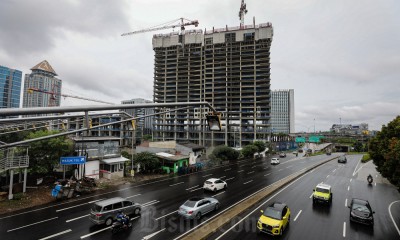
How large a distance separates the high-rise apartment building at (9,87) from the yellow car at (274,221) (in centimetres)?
17387

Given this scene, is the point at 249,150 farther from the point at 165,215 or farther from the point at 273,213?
the point at 273,213

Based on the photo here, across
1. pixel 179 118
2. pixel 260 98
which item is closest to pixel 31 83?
pixel 179 118

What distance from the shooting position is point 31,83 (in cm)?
12006

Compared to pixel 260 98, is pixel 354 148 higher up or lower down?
lower down

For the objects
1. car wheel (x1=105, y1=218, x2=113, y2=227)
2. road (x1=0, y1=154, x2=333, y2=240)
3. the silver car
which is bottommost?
road (x1=0, y1=154, x2=333, y2=240)

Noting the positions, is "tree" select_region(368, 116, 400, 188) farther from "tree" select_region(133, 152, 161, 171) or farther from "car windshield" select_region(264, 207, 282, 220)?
"tree" select_region(133, 152, 161, 171)

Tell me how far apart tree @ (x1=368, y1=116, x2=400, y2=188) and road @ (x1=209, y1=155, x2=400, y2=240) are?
11.8ft

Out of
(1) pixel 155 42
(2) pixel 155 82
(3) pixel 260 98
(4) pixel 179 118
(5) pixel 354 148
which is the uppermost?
(1) pixel 155 42

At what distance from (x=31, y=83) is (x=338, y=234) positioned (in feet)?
500

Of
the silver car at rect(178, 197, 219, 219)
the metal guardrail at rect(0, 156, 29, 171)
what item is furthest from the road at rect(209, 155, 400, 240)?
the metal guardrail at rect(0, 156, 29, 171)

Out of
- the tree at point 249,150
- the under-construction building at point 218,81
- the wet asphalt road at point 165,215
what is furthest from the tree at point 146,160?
the under-construction building at point 218,81

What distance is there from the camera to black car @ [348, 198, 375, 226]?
17688mm

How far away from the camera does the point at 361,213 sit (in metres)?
18.1

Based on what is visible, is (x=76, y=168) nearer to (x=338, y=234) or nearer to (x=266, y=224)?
(x=266, y=224)
